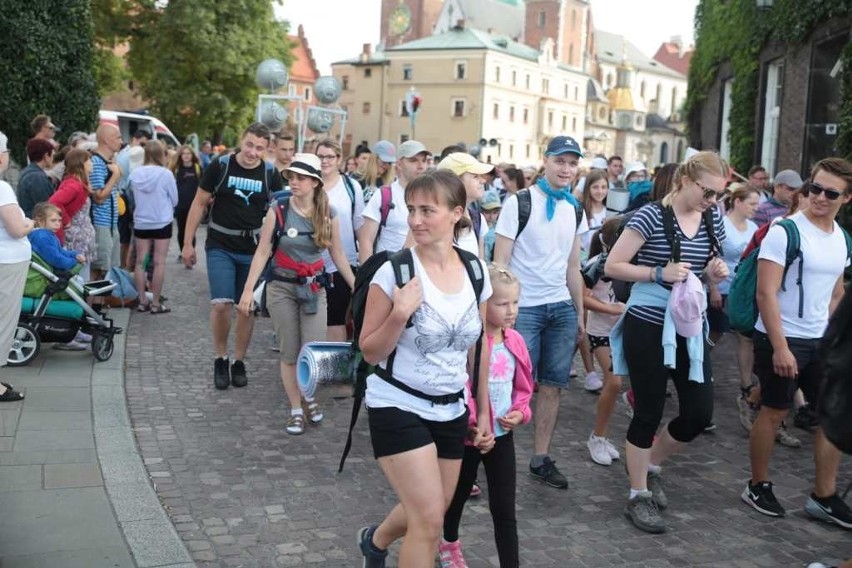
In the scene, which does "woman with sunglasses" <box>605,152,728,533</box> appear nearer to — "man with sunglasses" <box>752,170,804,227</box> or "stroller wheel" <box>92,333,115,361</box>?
"stroller wheel" <box>92,333,115,361</box>

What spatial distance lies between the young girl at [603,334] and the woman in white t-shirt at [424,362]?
263 cm

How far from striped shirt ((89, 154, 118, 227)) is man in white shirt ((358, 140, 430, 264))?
4361 mm

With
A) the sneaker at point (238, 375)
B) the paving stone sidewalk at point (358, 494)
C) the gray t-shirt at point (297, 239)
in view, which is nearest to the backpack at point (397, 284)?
the paving stone sidewalk at point (358, 494)

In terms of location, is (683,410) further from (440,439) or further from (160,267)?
(160,267)

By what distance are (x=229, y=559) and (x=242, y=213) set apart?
150 inches

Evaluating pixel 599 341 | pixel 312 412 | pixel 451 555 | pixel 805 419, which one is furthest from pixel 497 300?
pixel 805 419

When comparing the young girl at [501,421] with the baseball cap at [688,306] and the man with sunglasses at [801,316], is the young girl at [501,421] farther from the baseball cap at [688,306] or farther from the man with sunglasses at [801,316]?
the man with sunglasses at [801,316]

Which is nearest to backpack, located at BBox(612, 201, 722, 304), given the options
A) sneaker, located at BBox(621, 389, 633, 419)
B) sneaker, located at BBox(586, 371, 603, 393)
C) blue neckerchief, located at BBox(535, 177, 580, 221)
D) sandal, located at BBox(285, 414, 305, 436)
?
blue neckerchief, located at BBox(535, 177, 580, 221)

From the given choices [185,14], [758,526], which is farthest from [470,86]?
[758,526]

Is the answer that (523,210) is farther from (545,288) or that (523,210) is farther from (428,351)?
(428,351)

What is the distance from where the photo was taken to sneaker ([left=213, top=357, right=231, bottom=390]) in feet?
25.4

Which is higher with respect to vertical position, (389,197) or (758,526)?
(389,197)

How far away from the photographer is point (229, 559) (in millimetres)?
4410

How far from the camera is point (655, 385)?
16.7 feet
